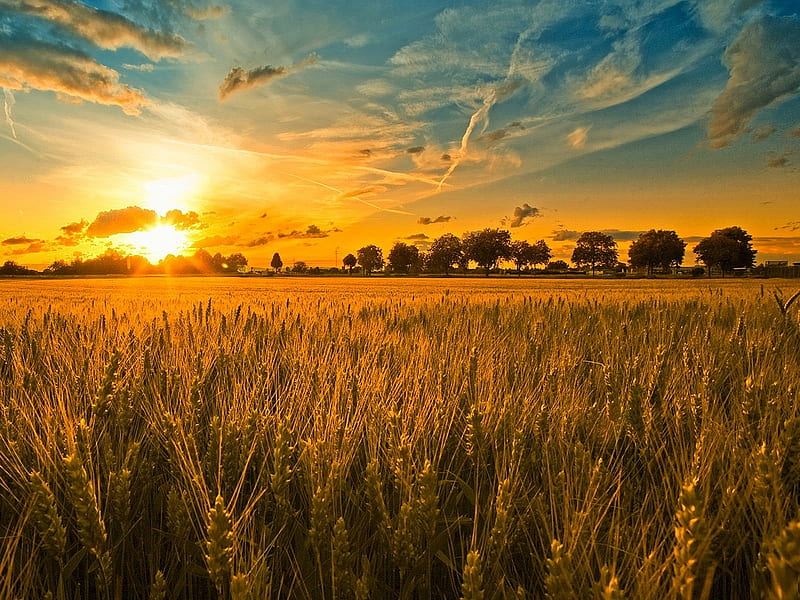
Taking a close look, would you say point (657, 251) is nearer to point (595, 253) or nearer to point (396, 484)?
point (595, 253)

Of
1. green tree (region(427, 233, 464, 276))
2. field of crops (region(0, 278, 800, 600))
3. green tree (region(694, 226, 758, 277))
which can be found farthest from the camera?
green tree (region(427, 233, 464, 276))

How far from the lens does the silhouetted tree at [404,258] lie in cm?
12988

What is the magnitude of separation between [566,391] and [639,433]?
68 cm

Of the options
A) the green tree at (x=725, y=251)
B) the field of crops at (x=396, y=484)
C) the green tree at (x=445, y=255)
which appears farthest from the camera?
the green tree at (x=445, y=255)

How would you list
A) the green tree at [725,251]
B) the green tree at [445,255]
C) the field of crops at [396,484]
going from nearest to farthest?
the field of crops at [396,484] → the green tree at [725,251] → the green tree at [445,255]

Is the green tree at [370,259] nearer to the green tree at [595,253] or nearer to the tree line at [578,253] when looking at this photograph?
the tree line at [578,253]

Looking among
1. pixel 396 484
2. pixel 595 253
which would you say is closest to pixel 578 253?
pixel 595 253

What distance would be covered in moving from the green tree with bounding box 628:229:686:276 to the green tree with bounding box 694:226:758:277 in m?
4.45

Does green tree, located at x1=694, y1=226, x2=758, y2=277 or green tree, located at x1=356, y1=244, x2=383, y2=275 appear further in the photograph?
green tree, located at x1=356, y1=244, x2=383, y2=275

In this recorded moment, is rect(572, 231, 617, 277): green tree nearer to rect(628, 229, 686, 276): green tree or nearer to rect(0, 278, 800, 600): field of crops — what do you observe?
rect(628, 229, 686, 276): green tree

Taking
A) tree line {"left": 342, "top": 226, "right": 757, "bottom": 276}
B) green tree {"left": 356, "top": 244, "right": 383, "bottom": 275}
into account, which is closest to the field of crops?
tree line {"left": 342, "top": 226, "right": 757, "bottom": 276}

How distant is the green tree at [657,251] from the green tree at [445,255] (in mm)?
40043

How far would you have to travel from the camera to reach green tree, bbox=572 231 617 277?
117m

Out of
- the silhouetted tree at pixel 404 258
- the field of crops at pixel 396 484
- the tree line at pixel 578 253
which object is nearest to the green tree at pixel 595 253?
the tree line at pixel 578 253
